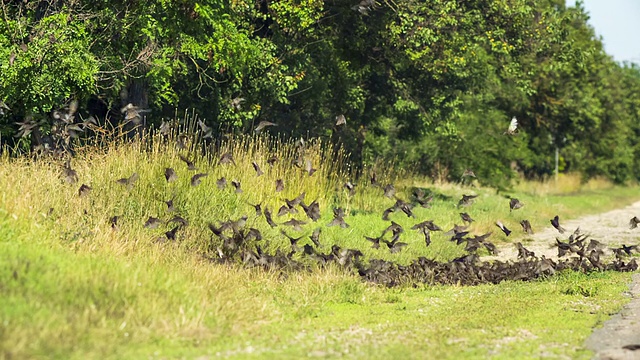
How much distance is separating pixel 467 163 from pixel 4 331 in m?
25.3

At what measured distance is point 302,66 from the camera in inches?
814

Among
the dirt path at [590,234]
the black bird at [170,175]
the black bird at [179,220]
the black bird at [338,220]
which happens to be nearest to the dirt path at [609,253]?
the dirt path at [590,234]

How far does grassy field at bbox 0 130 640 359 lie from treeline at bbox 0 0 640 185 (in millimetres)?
1985

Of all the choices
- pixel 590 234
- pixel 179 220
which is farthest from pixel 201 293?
pixel 590 234

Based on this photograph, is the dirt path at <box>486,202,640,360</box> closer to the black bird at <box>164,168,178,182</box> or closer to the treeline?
the treeline

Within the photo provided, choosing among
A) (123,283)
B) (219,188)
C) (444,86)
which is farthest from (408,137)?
(123,283)

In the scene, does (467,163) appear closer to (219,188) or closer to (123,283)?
(219,188)

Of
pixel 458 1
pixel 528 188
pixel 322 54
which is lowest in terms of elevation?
pixel 528 188

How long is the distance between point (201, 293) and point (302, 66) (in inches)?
502

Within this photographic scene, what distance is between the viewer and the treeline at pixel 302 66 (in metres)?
14.2

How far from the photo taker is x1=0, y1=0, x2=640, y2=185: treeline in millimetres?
14180

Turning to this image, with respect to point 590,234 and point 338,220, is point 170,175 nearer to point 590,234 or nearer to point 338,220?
point 338,220

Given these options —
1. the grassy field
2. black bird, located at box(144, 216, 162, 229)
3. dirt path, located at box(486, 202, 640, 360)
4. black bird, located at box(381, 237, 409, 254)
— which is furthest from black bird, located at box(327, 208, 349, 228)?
dirt path, located at box(486, 202, 640, 360)

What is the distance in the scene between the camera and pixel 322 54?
2241 centimetres
